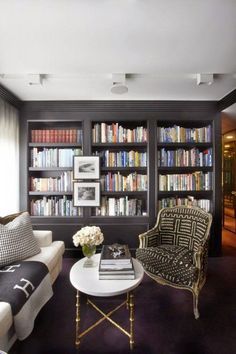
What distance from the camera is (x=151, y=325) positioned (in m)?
1.72

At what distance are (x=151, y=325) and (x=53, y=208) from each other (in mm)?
2092

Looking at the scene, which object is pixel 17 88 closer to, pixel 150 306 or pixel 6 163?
pixel 6 163

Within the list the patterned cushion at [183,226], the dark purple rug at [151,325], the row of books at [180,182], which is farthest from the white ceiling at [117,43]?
the dark purple rug at [151,325]

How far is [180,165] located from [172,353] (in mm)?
2296

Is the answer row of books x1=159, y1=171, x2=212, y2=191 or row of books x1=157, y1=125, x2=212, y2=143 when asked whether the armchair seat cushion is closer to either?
row of books x1=159, y1=171, x2=212, y2=191

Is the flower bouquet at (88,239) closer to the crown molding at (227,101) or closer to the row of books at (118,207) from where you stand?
the row of books at (118,207)

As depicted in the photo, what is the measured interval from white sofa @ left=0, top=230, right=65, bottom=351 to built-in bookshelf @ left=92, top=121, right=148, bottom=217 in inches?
35.4

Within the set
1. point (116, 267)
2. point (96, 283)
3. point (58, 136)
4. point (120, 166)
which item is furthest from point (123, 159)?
point (96, 283)

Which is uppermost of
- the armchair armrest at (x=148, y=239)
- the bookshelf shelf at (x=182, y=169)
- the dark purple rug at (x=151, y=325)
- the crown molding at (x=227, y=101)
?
the crown molding at (x=227, y=101)

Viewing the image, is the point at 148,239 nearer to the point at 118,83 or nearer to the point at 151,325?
the point at 151,325

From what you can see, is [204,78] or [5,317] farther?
[204,78]

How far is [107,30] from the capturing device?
1.56m

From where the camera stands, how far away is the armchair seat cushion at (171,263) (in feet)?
6.17

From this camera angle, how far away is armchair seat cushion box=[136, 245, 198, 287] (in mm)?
1882
